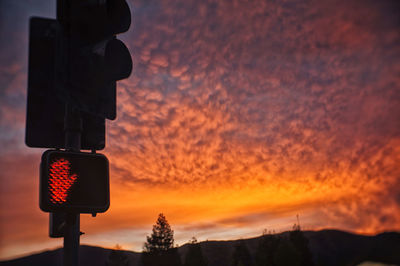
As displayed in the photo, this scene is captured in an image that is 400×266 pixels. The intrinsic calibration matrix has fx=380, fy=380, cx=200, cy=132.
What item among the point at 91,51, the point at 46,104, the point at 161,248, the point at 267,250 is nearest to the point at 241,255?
the point at 267,250

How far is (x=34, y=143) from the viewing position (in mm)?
3057

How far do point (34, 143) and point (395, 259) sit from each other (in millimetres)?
5003

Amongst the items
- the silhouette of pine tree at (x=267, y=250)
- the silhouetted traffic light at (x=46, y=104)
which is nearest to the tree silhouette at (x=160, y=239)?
the silhouette of pine tree at (x=267, y=250)

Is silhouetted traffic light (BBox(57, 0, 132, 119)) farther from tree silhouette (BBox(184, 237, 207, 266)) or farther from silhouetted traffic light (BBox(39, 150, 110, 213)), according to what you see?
tree silhouette (BBox(184, 237, 207, 266))

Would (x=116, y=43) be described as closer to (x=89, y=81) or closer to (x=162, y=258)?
(x=89, y=81)

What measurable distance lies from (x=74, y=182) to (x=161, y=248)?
5935 cm

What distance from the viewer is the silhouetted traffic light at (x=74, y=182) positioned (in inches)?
99.4

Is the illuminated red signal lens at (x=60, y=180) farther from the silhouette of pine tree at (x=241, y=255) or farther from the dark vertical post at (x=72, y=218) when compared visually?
the silhouette of pine tree at (x=241, y=255)

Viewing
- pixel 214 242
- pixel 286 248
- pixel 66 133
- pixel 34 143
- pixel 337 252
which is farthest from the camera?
pixel 337 252

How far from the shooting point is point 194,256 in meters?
59.9

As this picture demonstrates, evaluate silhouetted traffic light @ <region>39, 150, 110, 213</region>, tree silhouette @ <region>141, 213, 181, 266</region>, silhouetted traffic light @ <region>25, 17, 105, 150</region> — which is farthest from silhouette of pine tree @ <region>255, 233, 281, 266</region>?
silhouetted traffic light @ <region>39, 150, 110, 213</region>

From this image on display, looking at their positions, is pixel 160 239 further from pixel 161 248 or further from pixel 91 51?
pixel 91 51

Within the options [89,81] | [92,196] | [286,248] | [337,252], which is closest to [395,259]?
[92,196]

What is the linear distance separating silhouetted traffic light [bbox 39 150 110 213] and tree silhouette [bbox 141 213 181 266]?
5671 cm
